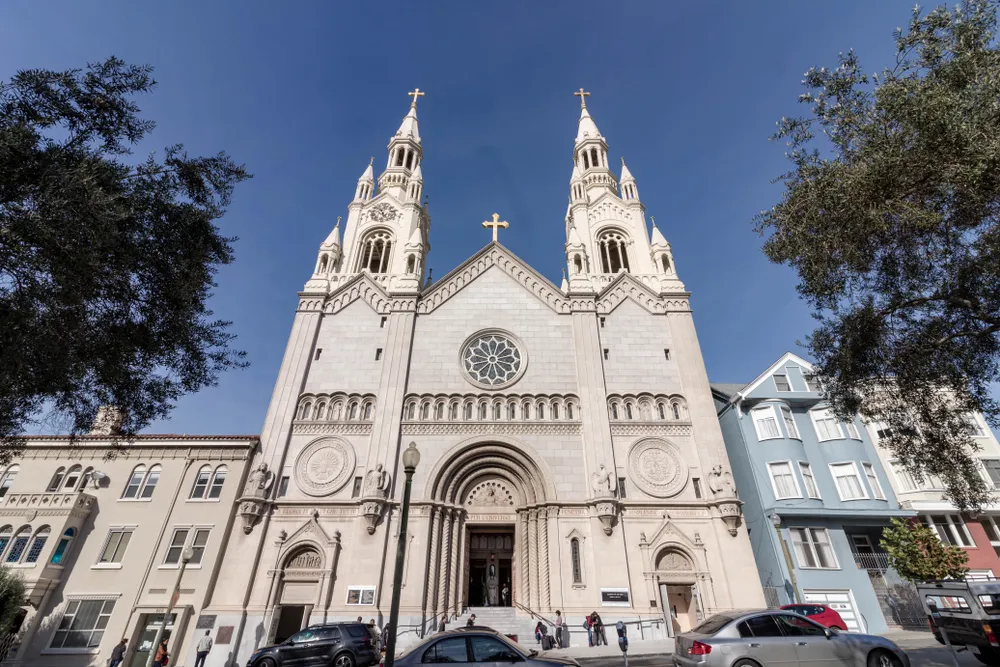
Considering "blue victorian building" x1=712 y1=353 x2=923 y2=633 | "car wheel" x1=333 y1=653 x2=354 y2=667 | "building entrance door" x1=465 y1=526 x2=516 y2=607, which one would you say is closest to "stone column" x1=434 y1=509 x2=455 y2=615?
"building entrance door" x1=465 y1=526 x2=516 y2=607

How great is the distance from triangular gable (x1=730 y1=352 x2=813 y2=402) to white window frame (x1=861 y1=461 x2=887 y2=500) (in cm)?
574

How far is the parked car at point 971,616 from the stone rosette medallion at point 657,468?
12018 mm

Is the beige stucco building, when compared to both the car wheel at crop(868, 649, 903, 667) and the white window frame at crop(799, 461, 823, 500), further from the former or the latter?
the white window frame at crop(799, 461, 823, 500)

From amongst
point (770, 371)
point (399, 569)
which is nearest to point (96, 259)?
point (399, 569)

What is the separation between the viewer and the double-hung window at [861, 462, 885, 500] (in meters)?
23.5

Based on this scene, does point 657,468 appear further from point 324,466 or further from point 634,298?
point 324,466

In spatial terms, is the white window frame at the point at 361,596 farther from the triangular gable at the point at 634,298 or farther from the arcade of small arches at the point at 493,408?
the triangular gable at the point at 634,298

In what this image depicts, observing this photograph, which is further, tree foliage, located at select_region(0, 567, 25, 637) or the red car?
tree foliage, located at select_region(0, 567, 25, 637)

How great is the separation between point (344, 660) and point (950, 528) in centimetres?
3138

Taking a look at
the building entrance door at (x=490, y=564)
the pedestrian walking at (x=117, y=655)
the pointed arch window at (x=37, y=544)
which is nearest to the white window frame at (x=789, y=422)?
the building entrance door at (x=490, y=564)

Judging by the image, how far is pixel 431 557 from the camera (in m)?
21.7

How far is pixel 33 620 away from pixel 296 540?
10.6 metres

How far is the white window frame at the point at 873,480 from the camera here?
23469 millimetres

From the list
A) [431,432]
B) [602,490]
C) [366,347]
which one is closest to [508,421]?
[431,432]
